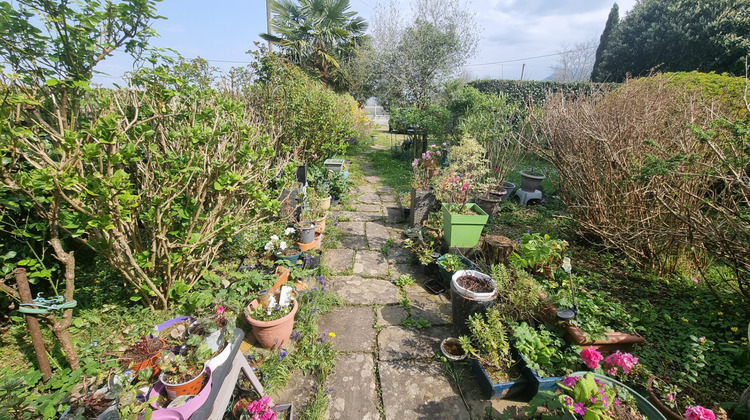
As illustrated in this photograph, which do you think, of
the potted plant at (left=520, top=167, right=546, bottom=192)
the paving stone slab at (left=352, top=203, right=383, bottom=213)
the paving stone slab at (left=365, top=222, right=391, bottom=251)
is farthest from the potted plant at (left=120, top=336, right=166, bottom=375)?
the potted plant at (left=520, top=167, right=546, bottom=192)

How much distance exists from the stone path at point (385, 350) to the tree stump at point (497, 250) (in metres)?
0.61

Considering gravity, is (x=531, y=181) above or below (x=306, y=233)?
above

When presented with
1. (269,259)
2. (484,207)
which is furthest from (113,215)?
(484,207)

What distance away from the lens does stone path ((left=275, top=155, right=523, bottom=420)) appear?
1876mm

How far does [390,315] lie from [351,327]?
0.38 metres

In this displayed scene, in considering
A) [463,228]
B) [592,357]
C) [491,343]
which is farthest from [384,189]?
[592,357]

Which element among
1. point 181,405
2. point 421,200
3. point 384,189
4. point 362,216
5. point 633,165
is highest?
point 633,165

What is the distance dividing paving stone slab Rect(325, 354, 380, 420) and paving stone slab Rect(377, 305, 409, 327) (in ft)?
1.30

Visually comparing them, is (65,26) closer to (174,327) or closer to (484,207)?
(174,327)

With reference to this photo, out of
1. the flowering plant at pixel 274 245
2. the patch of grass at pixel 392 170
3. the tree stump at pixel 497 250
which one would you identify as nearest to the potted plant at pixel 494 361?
the tree stump at pixel 497 250

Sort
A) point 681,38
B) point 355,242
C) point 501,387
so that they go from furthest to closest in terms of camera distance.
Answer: point 681,38 < point 355,242 < point 501,387

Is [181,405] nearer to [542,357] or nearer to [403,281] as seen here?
[542,357]

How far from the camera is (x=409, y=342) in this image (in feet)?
7.86

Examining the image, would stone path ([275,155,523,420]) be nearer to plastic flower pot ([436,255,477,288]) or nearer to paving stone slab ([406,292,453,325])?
paving stone slab ([406,292,453,325])
